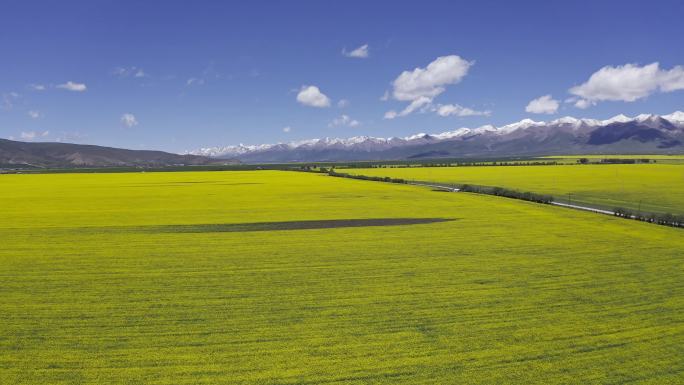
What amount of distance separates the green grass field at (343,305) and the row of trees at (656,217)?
3.98 meters

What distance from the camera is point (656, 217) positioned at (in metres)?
38.5

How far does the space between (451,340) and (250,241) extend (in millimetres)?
17915

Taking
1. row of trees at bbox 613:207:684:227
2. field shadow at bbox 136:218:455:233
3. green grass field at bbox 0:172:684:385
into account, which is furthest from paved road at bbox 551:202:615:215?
field shadow at bbox 136:218:455:233

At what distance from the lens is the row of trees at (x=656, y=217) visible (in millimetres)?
36781

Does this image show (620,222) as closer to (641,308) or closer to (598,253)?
(598,253)

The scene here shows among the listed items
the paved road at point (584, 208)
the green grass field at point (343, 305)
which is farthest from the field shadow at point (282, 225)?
the paved road at point (584, 208)

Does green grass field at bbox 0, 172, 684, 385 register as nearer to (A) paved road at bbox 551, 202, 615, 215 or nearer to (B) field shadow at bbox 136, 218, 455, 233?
(B) field shadow at bbox 136, 218, 455, 233

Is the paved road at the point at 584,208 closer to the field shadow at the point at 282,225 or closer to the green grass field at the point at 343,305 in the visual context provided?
the green grass field at the point at 343,305

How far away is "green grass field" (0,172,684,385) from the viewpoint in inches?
476

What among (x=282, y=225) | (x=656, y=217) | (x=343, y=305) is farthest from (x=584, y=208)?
(x=343, y=305)

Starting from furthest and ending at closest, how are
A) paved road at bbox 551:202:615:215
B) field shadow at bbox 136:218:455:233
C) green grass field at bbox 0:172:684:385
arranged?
paved road at bbox 551:202:615:215 < field shadow at bbox 136:218:455:233 < green grass field at bbox 0:172:684:385

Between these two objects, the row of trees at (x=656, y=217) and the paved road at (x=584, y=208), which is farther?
the paved road at (x=584, y=208)

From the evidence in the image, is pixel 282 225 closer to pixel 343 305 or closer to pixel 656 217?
pixel 343 305

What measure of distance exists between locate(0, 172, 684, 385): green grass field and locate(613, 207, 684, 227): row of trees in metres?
3.98
